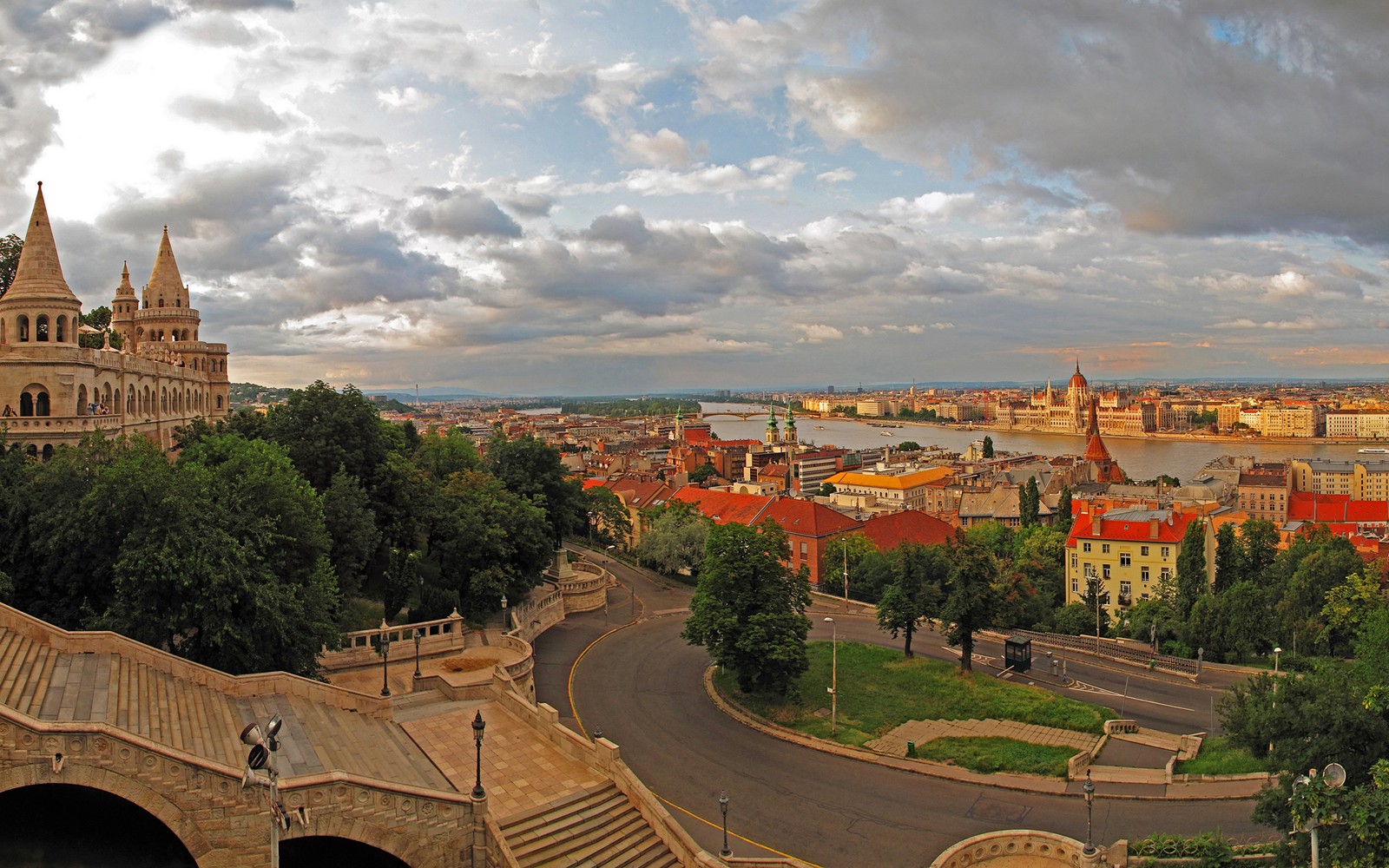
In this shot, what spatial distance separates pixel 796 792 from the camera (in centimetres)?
2011

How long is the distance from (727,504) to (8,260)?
40.7m

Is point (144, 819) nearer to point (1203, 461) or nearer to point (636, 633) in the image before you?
point (636, 633)

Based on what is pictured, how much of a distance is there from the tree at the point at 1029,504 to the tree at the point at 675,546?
94.2ft

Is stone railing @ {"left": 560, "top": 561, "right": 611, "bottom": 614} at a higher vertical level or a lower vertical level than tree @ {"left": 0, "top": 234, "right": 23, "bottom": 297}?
lower

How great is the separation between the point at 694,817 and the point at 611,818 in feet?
11.5

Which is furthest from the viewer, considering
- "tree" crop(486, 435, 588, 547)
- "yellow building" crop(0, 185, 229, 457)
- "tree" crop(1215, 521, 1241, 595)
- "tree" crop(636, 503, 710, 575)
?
"tree" crop(636, 503, 710, 575)

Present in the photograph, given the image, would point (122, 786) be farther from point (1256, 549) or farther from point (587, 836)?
point (1256, 549)

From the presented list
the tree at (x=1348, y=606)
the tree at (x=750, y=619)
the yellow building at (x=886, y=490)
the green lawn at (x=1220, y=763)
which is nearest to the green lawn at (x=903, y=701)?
the tree at (x=750, y=619)

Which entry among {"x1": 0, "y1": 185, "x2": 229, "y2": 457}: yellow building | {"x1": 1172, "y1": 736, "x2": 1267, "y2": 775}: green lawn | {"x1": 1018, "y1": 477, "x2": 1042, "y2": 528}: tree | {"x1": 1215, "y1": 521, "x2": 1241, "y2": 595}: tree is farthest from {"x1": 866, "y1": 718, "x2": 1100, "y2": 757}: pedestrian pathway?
{"x1": 1018, "y1": 477, "x2": 1042, "y2": 528}: tree

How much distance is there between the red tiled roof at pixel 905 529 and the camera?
5631 centimetres

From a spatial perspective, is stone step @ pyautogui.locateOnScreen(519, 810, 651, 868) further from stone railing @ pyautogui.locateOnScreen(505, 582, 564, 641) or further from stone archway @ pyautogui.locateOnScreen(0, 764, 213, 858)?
stone railing @ pyautogui.locateOnScreen(505, 582, 564, 641)

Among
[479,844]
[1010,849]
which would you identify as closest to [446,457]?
[479,844]

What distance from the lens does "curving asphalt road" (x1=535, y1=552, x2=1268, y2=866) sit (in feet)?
58.1

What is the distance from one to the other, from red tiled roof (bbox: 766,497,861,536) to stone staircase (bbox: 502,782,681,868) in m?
38.5
